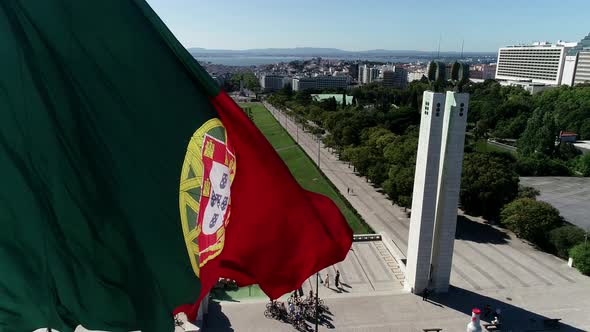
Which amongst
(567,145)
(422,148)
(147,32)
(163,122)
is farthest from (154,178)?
(567,145)

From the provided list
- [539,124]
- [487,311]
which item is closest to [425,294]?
[487,311]

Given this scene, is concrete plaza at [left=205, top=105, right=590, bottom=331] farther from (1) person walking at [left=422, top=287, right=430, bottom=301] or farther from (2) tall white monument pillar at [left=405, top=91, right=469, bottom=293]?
(2) tall white monument pillar at [left=405, top=91, right=469, bottom=293]

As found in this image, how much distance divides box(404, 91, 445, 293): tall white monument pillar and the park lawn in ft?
31.7

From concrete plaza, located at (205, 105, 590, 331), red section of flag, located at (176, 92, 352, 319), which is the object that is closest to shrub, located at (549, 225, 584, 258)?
concrete plaza, located at (205, 105, 590, 331)

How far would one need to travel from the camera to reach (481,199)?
1319 inches

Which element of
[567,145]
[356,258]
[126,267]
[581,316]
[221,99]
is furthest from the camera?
[567,145]

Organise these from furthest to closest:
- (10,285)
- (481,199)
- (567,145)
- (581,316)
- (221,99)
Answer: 1. (567,145)
2. (481,199)
3. (581,316)
4. (221,99)
5. (10,285)

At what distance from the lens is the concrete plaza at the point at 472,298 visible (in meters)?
20.5

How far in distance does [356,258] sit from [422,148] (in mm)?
9306

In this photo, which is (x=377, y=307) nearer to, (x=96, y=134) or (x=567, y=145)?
(x=96, y=134)

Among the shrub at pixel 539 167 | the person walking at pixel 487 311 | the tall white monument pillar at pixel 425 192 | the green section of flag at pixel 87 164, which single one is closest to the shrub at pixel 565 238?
the person walking at pixel 487 311

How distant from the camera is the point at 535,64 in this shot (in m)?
152

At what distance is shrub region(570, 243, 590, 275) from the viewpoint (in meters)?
25.7

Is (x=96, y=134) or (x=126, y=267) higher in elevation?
(x=96, y=134)
